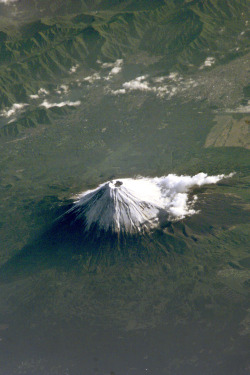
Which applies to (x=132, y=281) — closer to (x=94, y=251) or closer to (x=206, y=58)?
(x=94, y=251)

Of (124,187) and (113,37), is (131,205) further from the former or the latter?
(113,37)

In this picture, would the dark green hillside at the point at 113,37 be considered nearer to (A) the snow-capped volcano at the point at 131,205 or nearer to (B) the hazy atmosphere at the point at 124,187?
(B) the hazy atmosphere at the point at 124,187

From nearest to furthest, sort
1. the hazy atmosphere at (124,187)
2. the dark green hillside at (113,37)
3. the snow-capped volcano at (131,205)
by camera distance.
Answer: the hazy atmosphere at (124,187) → the snow-capped volcano at (131,205) → the dark green hillside at (113,37)

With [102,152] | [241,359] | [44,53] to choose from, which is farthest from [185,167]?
[44,53]

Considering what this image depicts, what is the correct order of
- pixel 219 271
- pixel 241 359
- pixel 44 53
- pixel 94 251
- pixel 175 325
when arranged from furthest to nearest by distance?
pixel 44 53 → pixel 94 251 → pixel 219 271 → pixel 175 325 → pixel 241 359

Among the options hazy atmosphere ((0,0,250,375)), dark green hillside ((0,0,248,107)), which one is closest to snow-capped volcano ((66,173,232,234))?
hazy atmosphere ((0,0,250,375))

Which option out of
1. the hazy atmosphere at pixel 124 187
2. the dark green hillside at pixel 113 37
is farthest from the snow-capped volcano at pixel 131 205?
the dark green hillside at pixel 113 37

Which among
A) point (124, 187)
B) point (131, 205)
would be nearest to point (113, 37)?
point (124, 187)

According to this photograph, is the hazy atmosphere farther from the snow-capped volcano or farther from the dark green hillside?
the dark green hillside
